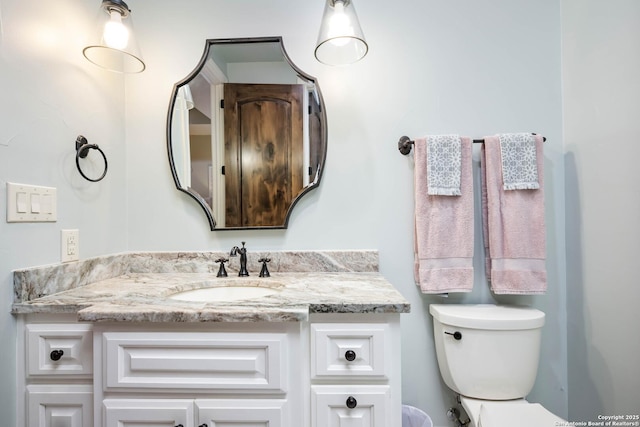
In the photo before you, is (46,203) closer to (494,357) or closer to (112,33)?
(112,33)

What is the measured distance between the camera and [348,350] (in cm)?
84

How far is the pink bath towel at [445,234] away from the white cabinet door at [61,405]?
3.99ft

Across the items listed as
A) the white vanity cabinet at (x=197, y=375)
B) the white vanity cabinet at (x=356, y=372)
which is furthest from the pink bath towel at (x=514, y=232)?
the white vanity cabinet at (x=197, y=375)

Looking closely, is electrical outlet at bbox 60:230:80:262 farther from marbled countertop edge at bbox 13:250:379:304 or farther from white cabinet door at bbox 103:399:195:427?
white cabinet door at bbox 103:399:195:427

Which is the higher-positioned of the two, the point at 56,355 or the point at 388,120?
the point at 388,120

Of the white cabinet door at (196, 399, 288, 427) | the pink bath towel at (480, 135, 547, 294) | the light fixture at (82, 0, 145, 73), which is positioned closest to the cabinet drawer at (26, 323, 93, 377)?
the white cabinet door at (196, 399, 288, 427)

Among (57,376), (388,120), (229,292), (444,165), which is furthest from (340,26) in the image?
(57,376)

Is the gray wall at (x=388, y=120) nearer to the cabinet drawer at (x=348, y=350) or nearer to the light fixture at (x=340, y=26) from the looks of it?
the light fixture at (x=340, y=26)

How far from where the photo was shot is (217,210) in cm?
136

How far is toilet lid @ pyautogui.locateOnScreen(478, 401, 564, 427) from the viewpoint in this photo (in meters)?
0.95

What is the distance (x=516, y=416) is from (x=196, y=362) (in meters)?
1.06

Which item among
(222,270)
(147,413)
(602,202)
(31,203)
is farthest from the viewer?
(222,270)

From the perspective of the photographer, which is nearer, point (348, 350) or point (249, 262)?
point (348, 350)

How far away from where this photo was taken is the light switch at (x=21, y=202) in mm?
869
